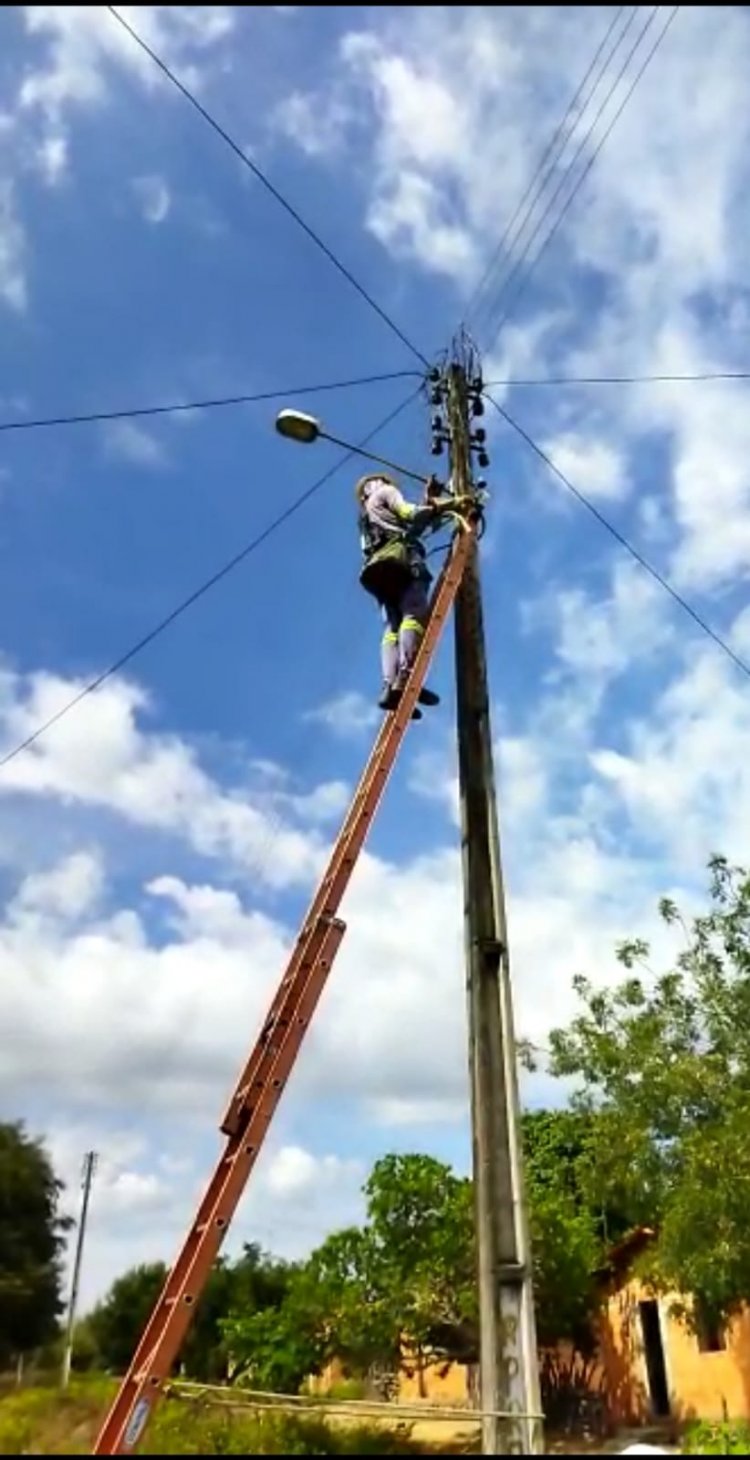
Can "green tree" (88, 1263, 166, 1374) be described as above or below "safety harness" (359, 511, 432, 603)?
below

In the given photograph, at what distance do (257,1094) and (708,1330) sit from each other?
55.9ft

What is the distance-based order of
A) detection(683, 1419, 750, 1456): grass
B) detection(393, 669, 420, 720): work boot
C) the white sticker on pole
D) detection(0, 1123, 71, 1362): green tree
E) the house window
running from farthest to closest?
the house window, detection(683, 1419, 750, 1456): grass, detection(393, 669, 420, 720): work boot, detection(0, 1123, 71, 1362): green tree, the white sticker on pole

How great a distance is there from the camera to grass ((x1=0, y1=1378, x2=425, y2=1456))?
430 cm

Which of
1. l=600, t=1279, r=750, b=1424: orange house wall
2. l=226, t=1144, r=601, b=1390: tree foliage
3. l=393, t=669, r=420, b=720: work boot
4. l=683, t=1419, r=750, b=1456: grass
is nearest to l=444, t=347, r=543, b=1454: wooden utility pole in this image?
l=393, t=669, r=420, b=720: work boot

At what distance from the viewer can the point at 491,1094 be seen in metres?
6.12

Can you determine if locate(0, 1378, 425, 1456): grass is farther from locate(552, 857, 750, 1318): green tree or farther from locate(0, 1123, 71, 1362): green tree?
locate(552, 857, 750, 1318): green tree

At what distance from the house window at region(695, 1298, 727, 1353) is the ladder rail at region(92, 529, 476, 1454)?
47.0 ft

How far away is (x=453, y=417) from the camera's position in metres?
9.14

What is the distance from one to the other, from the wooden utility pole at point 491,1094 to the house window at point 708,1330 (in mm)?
13542

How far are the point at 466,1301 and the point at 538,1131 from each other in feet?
39.2

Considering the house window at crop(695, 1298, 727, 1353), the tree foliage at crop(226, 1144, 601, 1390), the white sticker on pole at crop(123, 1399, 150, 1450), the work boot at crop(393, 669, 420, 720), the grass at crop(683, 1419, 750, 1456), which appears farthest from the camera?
the tree foliage at crop(226, 1144, 601, 1390)

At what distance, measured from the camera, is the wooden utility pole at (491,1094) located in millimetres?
5316

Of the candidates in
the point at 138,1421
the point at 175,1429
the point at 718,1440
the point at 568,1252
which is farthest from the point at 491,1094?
the point at 568,1252

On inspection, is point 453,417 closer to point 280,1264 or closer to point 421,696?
point 421,696
